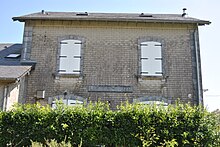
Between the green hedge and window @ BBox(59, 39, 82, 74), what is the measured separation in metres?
3.76

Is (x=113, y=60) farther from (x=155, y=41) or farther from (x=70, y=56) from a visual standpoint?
(x=155, y=41)

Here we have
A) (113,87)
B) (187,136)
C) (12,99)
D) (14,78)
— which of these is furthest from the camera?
(113,87)

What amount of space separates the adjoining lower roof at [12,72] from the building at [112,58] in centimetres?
69

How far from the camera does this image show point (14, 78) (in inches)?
358

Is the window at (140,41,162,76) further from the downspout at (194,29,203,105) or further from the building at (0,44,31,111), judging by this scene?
the building at (0,44,31,111)

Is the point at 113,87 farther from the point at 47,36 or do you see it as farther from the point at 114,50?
the point at 47,36

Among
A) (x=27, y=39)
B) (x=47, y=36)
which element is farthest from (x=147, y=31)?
(x=27, y=39)

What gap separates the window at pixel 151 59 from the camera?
1097 centimetres

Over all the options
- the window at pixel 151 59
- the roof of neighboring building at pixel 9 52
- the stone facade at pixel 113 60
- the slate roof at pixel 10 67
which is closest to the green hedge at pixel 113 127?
the slate roof at pixel 10 67

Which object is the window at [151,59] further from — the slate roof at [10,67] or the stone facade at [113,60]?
the slate roof at [10,67]

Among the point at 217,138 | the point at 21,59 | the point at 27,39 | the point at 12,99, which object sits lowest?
the point at 217,138

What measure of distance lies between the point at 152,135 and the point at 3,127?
391 cm

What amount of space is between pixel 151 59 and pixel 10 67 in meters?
5.53

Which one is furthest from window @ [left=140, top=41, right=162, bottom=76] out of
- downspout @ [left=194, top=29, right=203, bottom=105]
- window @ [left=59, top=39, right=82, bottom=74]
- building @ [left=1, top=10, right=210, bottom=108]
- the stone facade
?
window @ [left=59, top=39, right=82, bottom=74]
